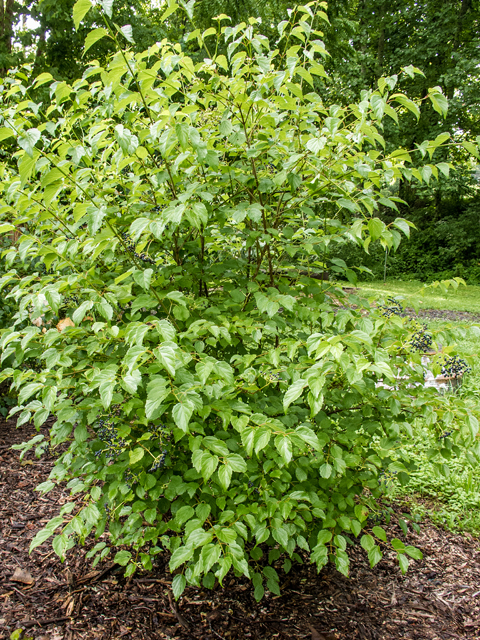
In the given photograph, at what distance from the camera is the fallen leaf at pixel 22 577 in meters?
2.20

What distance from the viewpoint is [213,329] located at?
4.99 feet

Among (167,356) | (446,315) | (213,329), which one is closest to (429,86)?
(446,315)

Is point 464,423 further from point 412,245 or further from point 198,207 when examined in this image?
point 412,245

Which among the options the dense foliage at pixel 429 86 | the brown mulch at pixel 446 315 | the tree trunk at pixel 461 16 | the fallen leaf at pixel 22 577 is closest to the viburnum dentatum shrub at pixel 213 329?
the fallen leaf at pixel 22 577

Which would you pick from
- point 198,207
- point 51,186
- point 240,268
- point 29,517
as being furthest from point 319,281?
point 29,517

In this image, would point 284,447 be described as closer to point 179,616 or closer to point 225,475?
point 225,475

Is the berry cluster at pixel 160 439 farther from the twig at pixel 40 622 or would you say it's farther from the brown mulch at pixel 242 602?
the twig at pixel 40 622

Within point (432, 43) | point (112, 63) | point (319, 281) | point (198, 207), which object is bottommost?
point (319, 281)

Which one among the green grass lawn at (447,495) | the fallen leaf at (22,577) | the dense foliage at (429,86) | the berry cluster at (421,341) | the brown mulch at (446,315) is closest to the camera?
the berry cluster at (421,341)

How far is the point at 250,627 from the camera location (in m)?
1.93

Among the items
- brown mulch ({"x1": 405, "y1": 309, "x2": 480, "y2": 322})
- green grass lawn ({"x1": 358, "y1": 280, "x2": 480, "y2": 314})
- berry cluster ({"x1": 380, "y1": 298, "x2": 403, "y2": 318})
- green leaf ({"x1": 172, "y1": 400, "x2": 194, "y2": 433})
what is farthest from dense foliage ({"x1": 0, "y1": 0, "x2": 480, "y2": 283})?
green leaf ({"x1": 172, "y1": 400, "x2": 194, "y2": 433})

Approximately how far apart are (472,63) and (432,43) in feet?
7.42

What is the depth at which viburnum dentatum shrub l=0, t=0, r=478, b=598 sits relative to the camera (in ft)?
4.73

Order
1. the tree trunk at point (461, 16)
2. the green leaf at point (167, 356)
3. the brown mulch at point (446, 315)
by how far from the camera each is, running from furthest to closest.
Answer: the tree trunk at point (461, 16)
the brown mulch at point (446, 315)
the green leaf at point (167, 356)
